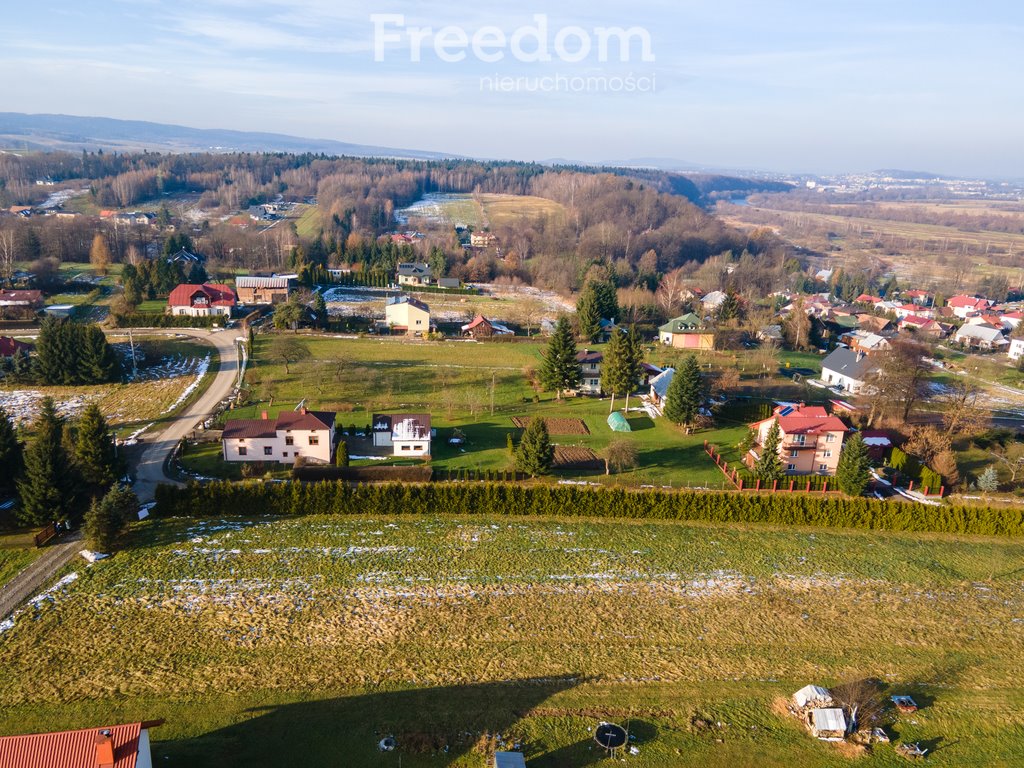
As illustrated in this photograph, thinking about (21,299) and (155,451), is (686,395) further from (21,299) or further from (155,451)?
(21,299)

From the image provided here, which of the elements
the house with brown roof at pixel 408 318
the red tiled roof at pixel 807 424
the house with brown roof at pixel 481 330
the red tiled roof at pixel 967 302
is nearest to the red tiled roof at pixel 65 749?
the red tiled roof at pixel 807 424

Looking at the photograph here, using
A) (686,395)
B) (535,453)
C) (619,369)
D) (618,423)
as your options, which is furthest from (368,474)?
(686,395)

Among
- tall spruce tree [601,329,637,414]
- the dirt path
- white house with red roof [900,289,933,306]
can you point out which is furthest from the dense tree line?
white house with red roof [900,289,933,306]

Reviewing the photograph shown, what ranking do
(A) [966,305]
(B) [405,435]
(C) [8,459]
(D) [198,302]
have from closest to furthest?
(C) [8,459] < (B) [405,435] < (D) [198,302] < (A) [966,305]

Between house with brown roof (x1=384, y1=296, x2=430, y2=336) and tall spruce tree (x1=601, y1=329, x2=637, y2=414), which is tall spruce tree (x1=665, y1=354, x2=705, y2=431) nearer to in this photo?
tall spruce tree (x1=601, y1=329, x2=637, y2=414)

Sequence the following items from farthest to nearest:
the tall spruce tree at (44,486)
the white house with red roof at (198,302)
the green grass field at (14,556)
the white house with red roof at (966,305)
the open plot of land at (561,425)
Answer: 1. the white house with red roof at (966,305)
2. the white house with red roof at (198,302)
3. the open plot of land at (561,425)
4. the tall spruce tree at (44,486)
5. the green grass field at (14,556)

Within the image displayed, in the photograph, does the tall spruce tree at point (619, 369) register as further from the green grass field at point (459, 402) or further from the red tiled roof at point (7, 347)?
the red tiled roof at point (7, 347)
